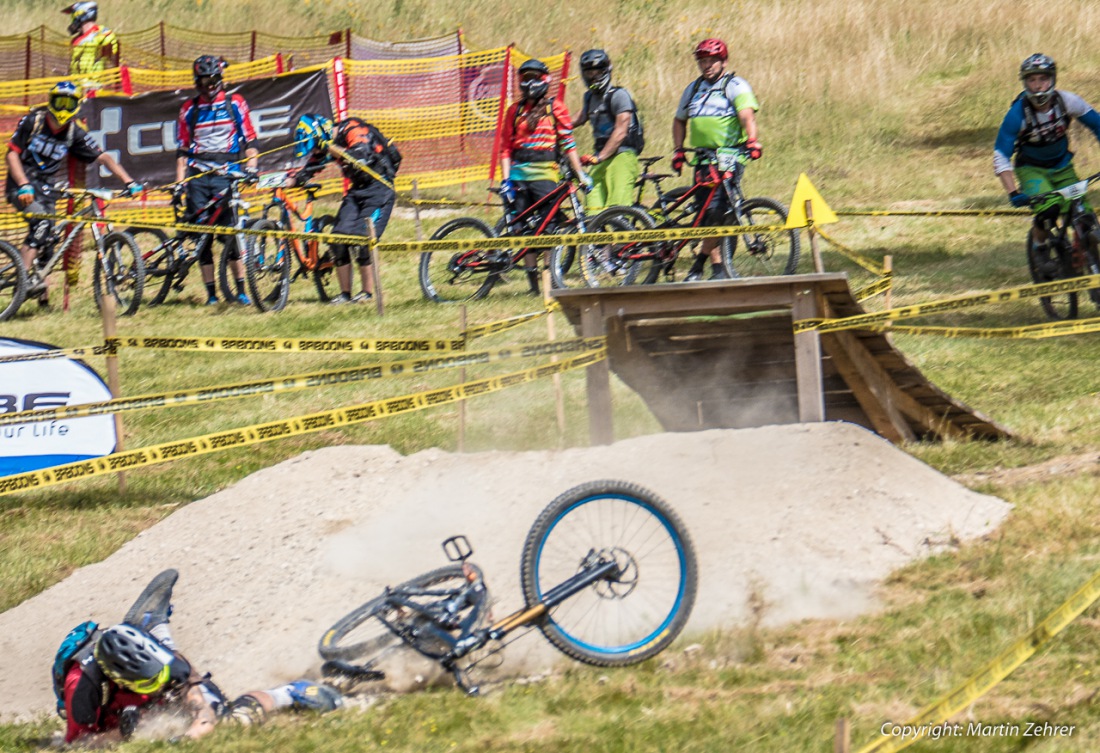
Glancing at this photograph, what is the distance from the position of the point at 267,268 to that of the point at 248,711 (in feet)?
30.7

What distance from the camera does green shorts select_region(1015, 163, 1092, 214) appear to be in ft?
39.1

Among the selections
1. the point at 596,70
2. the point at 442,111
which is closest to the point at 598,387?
the point at 596,70

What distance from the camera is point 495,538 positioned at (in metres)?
7.56

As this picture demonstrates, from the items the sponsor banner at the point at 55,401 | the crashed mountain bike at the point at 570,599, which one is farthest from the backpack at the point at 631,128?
the crashed mountain bike at the point at 570,599

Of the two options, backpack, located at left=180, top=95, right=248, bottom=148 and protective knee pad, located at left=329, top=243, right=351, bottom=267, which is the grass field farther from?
backpack, located at left=180, top=95, right=248, bottom=148

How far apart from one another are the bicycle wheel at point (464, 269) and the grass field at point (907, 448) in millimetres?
268

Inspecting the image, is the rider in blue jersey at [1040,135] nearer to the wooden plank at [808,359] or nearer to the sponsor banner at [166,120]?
the wooden plank at [808,359]

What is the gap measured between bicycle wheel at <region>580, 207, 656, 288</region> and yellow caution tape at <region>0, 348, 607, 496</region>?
4147 mm

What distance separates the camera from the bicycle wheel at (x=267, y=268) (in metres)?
14.5

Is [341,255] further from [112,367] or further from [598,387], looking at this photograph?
[598,387]

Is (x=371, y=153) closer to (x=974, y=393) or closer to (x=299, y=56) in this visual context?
(x=974, y=393)

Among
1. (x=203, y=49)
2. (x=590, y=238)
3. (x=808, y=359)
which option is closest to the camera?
(x=808, y=359)

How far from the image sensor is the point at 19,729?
21.4 feet

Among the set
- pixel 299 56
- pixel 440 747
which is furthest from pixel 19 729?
pixel 299 56
